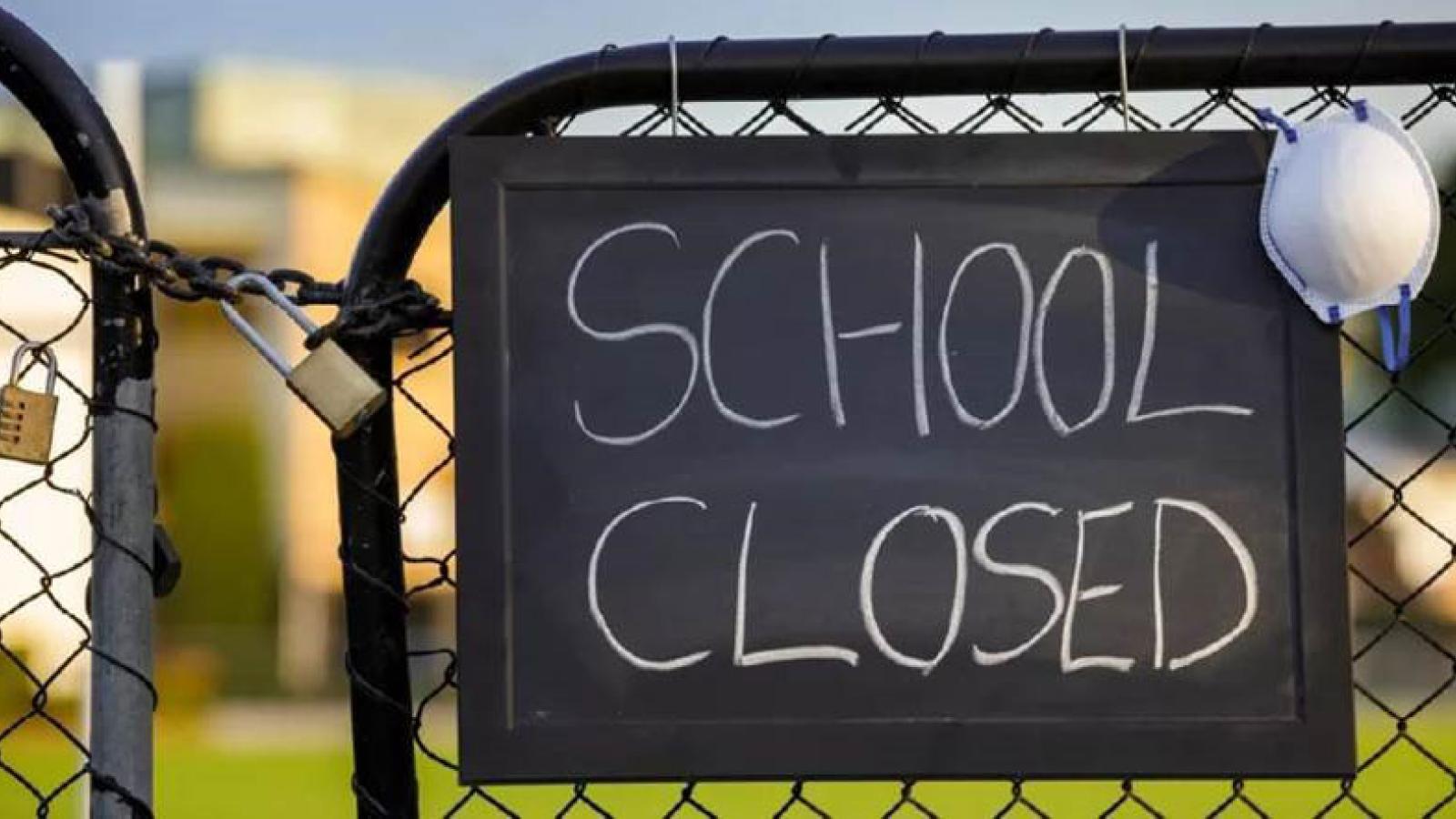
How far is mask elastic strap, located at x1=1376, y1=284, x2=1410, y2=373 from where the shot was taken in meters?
1.65

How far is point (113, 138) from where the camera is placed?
5.56ft

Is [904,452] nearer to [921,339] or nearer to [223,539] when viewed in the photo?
[921,339]

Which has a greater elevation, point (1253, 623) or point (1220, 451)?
point (1220, 451)

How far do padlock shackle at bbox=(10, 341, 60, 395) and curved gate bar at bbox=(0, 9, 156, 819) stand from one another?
38mm

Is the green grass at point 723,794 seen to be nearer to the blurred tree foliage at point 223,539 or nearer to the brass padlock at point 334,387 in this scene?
the brass padlock at point 334,387

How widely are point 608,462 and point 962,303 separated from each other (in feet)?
1.06

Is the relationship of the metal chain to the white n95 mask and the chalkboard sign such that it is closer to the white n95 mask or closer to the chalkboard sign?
the chalkboard sign

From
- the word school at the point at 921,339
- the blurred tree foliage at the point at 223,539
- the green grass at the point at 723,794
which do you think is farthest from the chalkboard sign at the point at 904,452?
the blurred tree foliage at the point at 223,539

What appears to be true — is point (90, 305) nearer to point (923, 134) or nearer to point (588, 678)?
point (588, 678)

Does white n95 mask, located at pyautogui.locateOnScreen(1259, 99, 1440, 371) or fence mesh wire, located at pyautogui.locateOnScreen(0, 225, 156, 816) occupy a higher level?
white n95 mask, located at pyautogui.locateOnScreen(1259, 99, 1440, 371)

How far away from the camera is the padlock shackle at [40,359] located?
1.68 m

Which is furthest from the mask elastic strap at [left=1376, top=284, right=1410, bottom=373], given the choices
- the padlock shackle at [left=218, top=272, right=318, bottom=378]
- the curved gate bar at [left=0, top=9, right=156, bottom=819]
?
the curved gate bar at [left=0, top=9, right=156, bottom=819]

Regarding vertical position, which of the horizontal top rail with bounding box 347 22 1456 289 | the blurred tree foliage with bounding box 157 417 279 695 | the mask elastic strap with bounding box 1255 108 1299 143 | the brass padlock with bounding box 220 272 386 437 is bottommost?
the blurred tree foliage with bounding box 157 417 279 695

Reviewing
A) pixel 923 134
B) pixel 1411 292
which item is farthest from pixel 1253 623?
pixel 923 134
